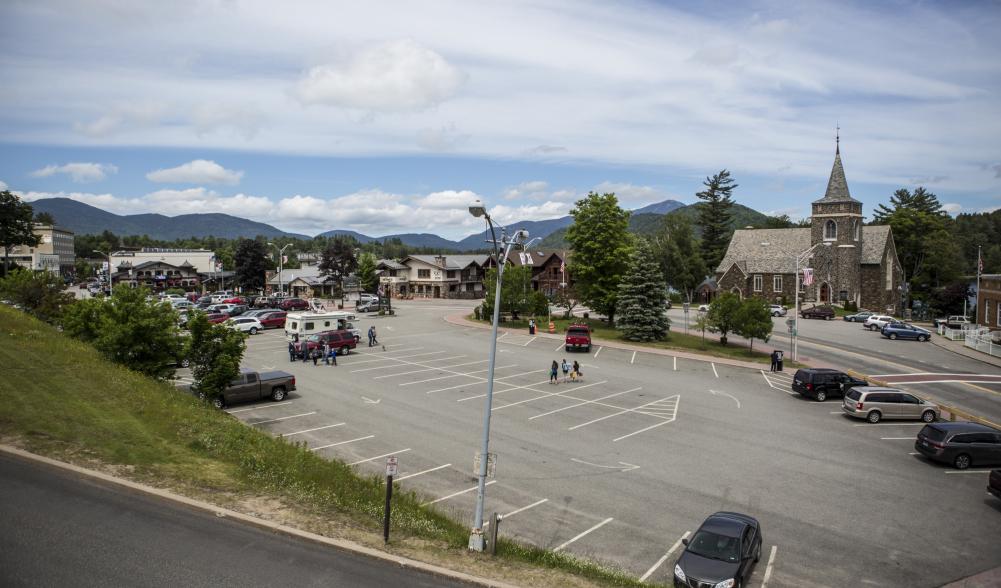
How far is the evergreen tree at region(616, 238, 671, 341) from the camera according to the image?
4678 centimetres

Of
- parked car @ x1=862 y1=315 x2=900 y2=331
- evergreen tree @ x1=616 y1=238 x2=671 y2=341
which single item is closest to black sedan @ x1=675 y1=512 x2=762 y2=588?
evergreen tree @ x1=616 y1=238 x2=671 y2=341

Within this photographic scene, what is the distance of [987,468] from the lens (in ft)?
66.6

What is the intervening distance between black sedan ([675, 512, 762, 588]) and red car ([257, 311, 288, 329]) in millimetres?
45806

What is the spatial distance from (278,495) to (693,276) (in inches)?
3227

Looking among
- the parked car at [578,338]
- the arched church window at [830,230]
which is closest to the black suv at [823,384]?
the parked car at [578,338]

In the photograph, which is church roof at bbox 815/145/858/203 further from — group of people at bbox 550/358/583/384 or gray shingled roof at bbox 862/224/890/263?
group of people at bbox 550/358/583/384

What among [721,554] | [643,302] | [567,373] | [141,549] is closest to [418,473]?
[141,549]

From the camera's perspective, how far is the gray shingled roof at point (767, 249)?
75625 mm

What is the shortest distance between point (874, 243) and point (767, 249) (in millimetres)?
11974

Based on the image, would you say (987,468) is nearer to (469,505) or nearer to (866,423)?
(866,423)

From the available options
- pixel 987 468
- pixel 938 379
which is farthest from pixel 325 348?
pixel 938 379

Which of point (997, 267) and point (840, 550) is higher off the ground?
point (997, 267)

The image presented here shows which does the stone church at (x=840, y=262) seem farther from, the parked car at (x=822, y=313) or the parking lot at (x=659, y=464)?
the parking lot at (x=659, y=464)

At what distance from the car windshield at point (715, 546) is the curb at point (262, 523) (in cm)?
491
